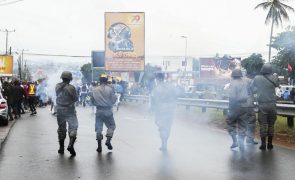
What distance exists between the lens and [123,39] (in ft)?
130

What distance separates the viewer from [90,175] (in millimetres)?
8562

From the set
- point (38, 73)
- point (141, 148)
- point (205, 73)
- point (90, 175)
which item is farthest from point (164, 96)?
point (205, 73)

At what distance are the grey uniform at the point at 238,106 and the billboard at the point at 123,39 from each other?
1095 inches

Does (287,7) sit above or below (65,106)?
above

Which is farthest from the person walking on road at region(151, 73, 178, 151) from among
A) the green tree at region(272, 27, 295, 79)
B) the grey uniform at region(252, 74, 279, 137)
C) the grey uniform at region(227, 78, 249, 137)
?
the green tree at region(272, 27, 295, 79)

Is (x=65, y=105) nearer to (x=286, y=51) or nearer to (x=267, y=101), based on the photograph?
(x=267, y=101)

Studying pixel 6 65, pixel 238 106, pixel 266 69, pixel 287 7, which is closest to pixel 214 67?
pixel 287 7

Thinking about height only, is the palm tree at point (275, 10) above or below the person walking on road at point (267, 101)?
above

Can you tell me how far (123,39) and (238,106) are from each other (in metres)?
28.3

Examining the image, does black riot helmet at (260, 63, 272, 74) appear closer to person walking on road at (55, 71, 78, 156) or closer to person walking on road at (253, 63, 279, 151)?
person walking on road at (253, 63, 279, 151)

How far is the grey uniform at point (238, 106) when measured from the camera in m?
11.9

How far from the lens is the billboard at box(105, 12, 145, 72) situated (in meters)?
39.2

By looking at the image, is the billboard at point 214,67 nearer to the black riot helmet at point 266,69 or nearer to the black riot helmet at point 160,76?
the black riot helmet at point 266,69

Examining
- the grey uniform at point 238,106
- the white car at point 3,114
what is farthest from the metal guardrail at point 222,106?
the white car at point 3,114
